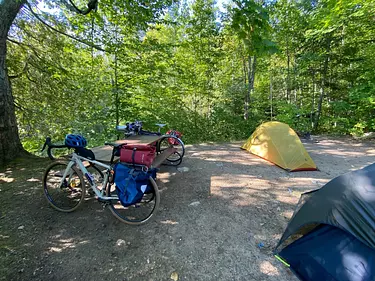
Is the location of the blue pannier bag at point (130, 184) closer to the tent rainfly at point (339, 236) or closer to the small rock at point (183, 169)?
the tent rainfly at point (339, 236)

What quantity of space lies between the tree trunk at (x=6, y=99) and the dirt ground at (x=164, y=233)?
337mm

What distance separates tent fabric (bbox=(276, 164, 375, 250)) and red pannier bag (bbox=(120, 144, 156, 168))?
1726 millimetres

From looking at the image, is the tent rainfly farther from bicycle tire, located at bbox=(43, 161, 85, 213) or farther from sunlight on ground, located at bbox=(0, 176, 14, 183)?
sunlight on ground, located at bbox=(0, 176, 14, 183)

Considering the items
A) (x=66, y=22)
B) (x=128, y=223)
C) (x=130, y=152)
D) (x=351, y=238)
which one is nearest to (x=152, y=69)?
(x=66, y=22)

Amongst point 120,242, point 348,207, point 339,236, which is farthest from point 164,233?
point 348,207

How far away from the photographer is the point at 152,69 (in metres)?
6.18

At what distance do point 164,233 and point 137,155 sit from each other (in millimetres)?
982

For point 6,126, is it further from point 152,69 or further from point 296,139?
point 296,139

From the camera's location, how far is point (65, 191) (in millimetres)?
2980

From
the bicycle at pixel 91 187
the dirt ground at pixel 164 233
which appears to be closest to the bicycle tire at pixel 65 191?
the bicycle at pixel 91 187

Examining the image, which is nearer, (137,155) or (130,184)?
(130,184)

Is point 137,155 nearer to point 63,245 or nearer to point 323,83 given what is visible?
point 63,245

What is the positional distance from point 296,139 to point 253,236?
3189 millimetres

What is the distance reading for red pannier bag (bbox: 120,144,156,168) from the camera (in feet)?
7.59
